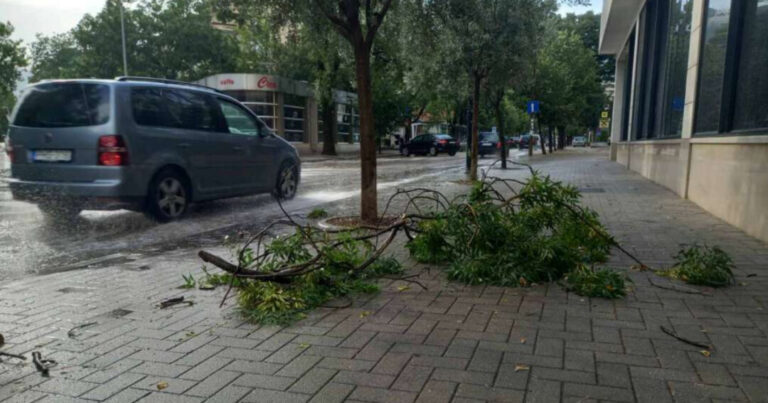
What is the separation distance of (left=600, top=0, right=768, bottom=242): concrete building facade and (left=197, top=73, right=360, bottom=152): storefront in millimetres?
21953

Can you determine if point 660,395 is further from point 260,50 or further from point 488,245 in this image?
point 260,50

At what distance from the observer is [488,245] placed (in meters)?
4.78

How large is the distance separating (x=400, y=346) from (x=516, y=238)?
205cm

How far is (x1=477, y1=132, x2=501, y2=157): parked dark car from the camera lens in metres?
35.8

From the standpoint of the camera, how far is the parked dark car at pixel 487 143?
35.8 meters

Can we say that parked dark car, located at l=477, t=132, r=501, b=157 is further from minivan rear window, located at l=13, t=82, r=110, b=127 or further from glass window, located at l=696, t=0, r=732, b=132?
minivan rear window, located at l=13, t=82, r=110, b=127

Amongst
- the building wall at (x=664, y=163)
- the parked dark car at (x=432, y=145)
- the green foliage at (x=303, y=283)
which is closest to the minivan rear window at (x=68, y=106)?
the green foliage at (x=303, y=283)

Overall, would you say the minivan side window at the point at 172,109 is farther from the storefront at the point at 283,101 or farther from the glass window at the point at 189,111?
the storefront at the point at 283,101

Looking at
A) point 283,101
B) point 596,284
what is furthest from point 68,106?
point 283,101

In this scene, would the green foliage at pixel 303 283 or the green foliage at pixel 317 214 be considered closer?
the green foliage at pixel 303 283

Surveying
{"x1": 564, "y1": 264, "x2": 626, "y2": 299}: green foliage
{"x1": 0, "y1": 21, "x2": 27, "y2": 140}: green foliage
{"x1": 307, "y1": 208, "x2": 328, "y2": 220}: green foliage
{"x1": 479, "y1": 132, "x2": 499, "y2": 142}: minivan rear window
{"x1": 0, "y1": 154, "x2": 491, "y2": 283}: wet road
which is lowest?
{"x1": 0, "y1": 154, "x2": 491, "y2": 283}: wet road

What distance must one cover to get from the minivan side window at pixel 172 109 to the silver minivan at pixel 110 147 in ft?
0.05

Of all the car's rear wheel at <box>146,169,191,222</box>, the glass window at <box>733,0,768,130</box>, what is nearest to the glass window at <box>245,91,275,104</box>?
the car's rear wheel at <box>146,169,191,222</box>

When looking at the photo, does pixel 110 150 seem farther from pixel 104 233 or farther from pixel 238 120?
pixel 238 120
